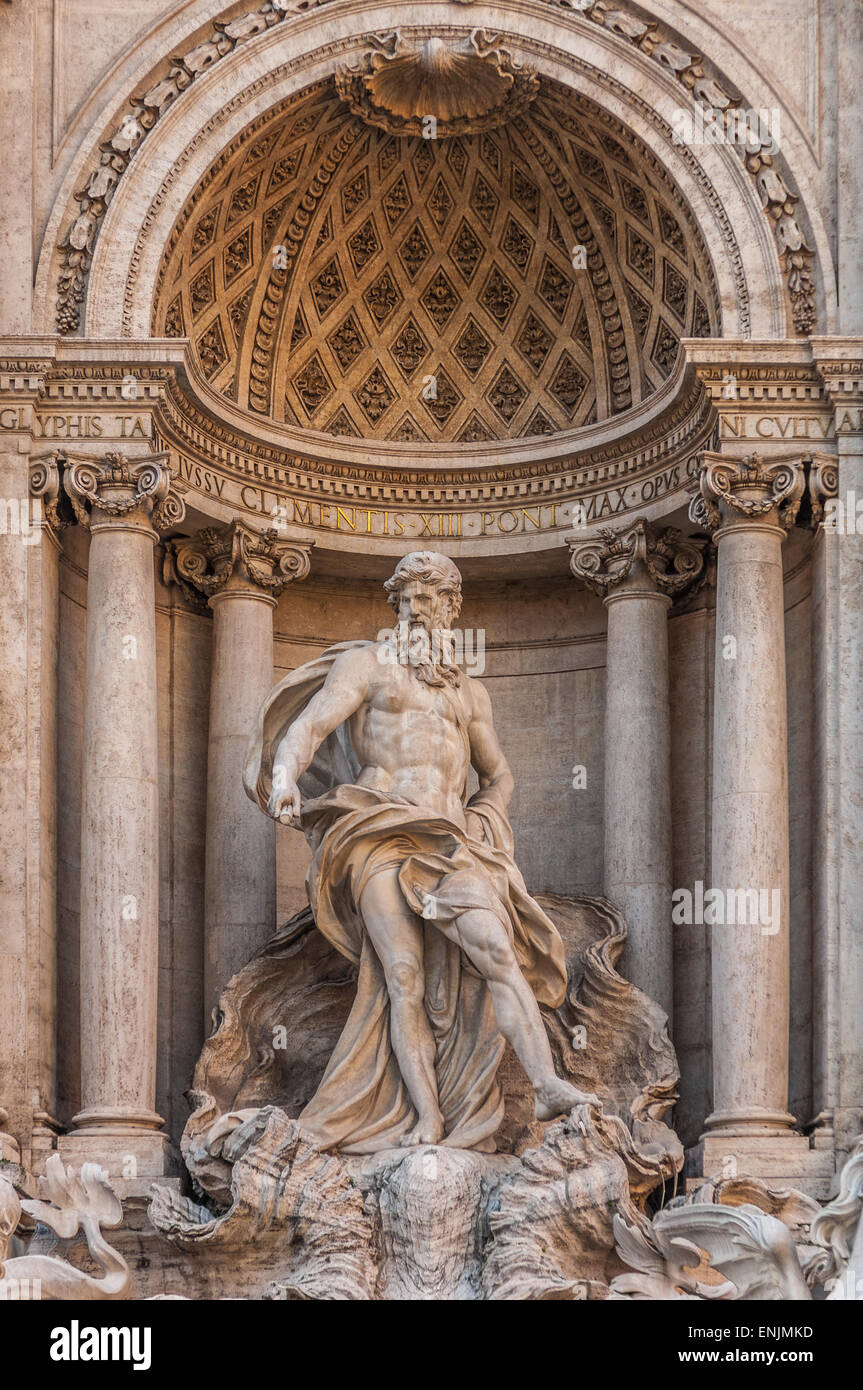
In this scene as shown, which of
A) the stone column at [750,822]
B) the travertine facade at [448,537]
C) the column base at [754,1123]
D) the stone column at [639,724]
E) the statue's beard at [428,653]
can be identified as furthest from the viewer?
the stone column at [639,724]

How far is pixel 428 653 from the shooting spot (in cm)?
2239

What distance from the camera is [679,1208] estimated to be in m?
20.7

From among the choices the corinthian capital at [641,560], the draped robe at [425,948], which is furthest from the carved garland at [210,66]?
the draped robe at [425,948]

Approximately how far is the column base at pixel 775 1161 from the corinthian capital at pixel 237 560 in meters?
5.45

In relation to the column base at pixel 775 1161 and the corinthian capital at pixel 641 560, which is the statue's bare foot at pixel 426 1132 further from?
the corinthian capital at pixel 641 560

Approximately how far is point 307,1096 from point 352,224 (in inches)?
265

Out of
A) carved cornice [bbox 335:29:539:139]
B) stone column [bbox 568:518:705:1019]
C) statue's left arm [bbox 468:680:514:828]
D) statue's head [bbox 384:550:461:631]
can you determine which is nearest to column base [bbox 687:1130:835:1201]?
stone column [bbox 568:518:705:1019]

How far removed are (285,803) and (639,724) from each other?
382cm

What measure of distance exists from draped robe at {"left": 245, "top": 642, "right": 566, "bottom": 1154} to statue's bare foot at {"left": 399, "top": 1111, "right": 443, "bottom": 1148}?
107mm

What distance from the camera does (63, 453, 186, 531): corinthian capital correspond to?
22922 millimetres

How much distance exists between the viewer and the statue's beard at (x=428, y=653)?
22.3 m

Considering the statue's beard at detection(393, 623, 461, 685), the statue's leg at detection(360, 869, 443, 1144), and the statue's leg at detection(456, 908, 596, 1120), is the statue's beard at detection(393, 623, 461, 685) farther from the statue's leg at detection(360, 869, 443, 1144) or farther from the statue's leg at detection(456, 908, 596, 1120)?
the statue's leg at detection(456, 908, 596, 1120)

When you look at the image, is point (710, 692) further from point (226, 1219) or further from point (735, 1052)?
point (226, 1219)

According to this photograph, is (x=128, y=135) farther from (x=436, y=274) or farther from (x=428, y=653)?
(x=428, y=653)
